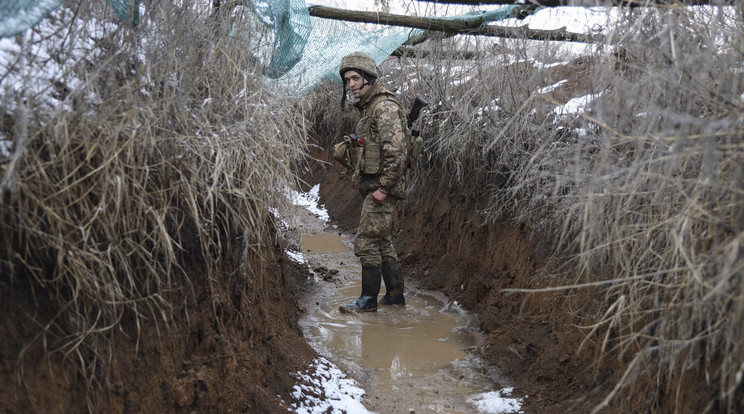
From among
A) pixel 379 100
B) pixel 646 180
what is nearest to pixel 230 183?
pixel 646 180

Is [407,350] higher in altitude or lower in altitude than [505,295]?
lower

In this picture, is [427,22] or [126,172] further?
[427,22]

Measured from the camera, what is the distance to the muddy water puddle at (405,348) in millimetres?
3855

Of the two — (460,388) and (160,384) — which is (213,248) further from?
(460,388)

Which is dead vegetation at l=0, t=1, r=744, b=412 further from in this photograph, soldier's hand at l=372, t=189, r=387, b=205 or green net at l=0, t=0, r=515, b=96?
soldier's hand at l=372, t=189, r=387, b=205

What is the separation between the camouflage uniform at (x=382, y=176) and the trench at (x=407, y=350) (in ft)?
1.94

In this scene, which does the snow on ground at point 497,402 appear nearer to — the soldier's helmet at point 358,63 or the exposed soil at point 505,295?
the exposed soil at point 505,295

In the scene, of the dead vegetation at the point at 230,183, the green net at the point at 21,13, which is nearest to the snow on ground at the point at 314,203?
the dead vegetation at the point at 230,183

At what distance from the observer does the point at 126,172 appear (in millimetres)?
2621

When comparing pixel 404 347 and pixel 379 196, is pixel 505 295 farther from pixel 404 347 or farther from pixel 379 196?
pixel 379 196

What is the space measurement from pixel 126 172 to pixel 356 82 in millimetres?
3019

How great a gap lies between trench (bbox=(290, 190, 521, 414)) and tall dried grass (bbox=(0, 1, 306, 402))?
3.67ft

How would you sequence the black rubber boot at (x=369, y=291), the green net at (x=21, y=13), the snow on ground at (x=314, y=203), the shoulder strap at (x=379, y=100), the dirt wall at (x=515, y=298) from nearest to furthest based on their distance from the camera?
the green net at (x=21, y=13)
the dirt wall at (x=515, y=298)
the shoulder strap at (x=379, y=100)
the black rubber boot at (x=369, y=291)
the snow on ground at (x=314, y=203)

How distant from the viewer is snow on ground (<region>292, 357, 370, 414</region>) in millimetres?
3367
